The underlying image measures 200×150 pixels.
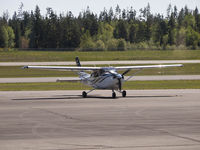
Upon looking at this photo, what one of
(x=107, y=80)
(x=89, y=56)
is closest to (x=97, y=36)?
(x=89, y=56)

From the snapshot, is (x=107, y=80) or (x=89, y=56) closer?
(x=107, y=80)

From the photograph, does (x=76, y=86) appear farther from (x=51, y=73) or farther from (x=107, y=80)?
(x=51, y=73)

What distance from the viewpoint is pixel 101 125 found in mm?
16938

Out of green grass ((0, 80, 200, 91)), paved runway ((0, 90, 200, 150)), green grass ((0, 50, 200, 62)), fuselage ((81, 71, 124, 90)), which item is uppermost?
green grass ((0, 50, 200, 62))

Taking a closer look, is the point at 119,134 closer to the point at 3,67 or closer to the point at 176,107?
the point at 176,107

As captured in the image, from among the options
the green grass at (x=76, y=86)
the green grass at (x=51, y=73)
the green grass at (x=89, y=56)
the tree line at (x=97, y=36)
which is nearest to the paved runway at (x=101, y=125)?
the green grass at (x=76, y=86)

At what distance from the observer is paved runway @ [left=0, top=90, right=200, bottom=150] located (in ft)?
44.6

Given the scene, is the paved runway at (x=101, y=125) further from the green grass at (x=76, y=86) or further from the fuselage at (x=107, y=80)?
the green grass at (x=76, y=86)

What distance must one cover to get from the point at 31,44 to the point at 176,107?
16828 centimetres

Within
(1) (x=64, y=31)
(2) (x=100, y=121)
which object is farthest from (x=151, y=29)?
(2) (x=100, y=121)

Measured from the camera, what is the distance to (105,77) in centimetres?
2830

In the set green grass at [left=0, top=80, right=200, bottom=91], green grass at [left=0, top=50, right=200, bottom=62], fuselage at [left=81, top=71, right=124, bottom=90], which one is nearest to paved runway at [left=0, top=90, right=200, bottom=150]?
fuselage at [left=81, top=71, right=124, bottom=90]

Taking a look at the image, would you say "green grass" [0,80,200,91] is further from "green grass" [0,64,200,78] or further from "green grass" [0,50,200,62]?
"green grass" [0,50,200,62]

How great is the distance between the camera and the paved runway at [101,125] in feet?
44.6
